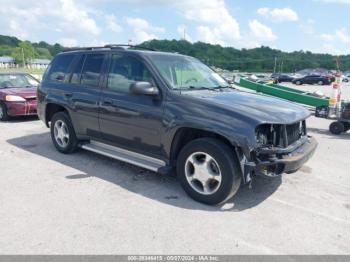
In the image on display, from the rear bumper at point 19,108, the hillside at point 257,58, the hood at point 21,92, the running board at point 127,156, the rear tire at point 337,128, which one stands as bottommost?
the rear tire at point 337,128

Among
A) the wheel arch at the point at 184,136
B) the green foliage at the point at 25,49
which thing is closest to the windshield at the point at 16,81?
the wheel arch at the point at 184,136

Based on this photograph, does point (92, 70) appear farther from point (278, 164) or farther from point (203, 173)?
point (278, 164)

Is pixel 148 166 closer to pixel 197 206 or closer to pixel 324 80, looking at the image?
pixel 197 206

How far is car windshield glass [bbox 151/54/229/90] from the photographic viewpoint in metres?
4.92

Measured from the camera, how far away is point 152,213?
162 inches

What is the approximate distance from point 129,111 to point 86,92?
1.18 meters

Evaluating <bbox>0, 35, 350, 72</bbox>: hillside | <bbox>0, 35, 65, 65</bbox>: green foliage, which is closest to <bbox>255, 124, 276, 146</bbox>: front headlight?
<bbox>0, 35, 350, 72</bbox>: hillside

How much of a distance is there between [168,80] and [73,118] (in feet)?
7.38

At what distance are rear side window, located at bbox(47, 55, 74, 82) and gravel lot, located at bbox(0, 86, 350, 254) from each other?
63.6 inches

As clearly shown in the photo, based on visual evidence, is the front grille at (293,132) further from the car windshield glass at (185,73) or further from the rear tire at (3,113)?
the rear tire at (3,113)

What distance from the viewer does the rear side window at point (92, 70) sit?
5.70m

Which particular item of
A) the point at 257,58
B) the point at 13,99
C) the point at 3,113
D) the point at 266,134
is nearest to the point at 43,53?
the point at 257,58

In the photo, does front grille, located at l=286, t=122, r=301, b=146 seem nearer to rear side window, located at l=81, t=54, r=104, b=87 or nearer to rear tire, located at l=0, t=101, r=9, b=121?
rear side window, located at l=81, t=54, r=104, b=87

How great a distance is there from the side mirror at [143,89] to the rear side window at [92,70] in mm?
1292
